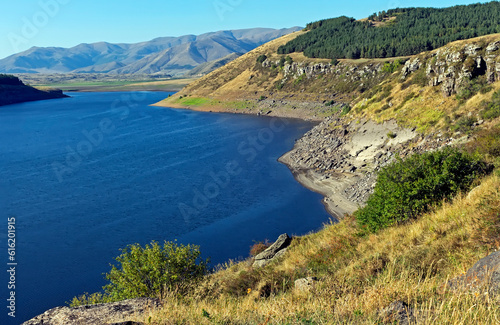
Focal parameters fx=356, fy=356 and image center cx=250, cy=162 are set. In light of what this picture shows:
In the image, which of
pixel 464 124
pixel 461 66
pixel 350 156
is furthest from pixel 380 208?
pixel 461 66

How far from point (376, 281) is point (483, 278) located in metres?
2.37

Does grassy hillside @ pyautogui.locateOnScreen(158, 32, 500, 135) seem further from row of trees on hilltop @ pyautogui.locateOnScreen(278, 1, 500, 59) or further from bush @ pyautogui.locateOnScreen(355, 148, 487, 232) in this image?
bush @ pyautogui.locateOnScreen(355, 148, 487, 232)

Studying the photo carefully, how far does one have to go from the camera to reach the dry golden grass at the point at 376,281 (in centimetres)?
742

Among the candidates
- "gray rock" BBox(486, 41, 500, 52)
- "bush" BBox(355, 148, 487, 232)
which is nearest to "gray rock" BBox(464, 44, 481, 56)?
"gray rock" BBox(486, 41, 500, 52)

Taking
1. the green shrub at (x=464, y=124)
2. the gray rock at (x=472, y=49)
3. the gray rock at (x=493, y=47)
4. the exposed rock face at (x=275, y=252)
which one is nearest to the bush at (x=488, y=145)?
the exposed rock face at (x=275, y=252)

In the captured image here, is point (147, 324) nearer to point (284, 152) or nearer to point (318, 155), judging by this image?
point (318, 155)

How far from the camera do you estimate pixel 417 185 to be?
19969mm

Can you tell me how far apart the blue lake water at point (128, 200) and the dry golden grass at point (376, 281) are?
24.4 metres

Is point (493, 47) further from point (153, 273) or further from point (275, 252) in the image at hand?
point (153, 273)

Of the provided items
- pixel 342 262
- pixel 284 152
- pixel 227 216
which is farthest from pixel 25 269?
pixel 284 152

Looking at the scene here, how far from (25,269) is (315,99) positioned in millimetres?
117701

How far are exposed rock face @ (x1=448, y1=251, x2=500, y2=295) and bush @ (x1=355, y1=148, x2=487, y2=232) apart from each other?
35.5 feet

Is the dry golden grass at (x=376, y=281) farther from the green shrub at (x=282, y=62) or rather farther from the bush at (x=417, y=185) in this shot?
the green shrub at (x=282, y=62)

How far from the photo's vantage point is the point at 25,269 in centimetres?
3844
